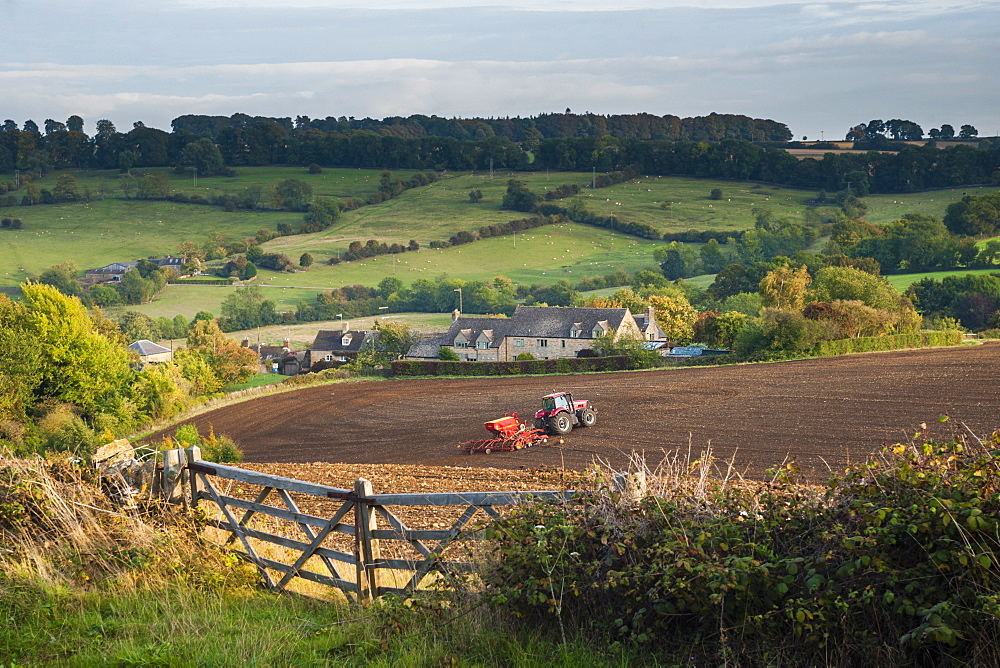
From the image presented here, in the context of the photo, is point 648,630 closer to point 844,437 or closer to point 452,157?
point 844,437

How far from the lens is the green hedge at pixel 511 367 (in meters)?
48.1

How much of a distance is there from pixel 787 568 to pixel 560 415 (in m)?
24.2

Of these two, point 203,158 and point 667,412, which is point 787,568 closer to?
point 667,412

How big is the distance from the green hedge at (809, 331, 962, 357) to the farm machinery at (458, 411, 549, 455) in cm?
2399

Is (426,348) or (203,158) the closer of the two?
(426,348)

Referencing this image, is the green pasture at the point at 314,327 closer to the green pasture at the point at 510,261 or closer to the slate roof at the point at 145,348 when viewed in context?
the green pasture at the point at 510,261

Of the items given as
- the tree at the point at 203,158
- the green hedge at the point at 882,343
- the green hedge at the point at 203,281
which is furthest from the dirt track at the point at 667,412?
the tree at the point at 203,158

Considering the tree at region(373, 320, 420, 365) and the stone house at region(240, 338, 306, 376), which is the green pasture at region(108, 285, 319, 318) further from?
the tree at region(373, 320, 420, 365)

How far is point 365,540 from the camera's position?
6582 millimetres

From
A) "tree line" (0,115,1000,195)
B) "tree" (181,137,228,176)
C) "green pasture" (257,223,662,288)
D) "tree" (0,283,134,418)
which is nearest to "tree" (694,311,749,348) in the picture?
"tree" (0,283,134,418)

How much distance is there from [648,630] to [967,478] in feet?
6.29

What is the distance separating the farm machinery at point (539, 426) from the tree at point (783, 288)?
32.7m

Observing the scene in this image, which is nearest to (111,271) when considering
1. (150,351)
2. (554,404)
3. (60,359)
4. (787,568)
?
(150,351)

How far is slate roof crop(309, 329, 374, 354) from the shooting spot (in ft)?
266
